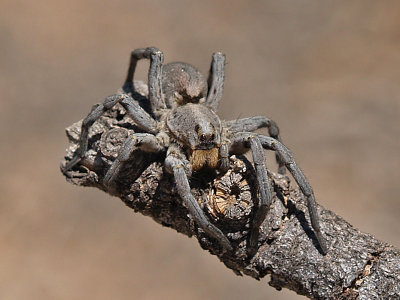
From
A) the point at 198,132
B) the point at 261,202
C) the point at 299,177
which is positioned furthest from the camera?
the point at 198,132

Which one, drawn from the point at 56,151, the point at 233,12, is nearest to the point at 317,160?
the point at 233,12

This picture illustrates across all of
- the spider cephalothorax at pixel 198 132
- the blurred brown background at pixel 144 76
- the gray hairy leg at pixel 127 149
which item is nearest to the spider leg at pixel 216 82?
the spider cephalothorax at pixel 198 132

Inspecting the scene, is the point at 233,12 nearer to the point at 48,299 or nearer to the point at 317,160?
the point at 317,160

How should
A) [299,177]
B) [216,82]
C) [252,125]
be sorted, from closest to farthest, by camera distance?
1. [299,177]
2. [252,125]
3. [216,82]

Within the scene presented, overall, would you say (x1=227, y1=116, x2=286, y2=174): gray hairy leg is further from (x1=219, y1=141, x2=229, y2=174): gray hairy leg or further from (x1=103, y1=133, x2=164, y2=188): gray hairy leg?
(x1=103, y1=133, x2=164, y2=188): gray hairy leg

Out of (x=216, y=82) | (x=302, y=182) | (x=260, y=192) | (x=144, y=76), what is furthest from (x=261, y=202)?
(x=144, y=76)

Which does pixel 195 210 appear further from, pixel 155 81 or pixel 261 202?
pixel 155 81
